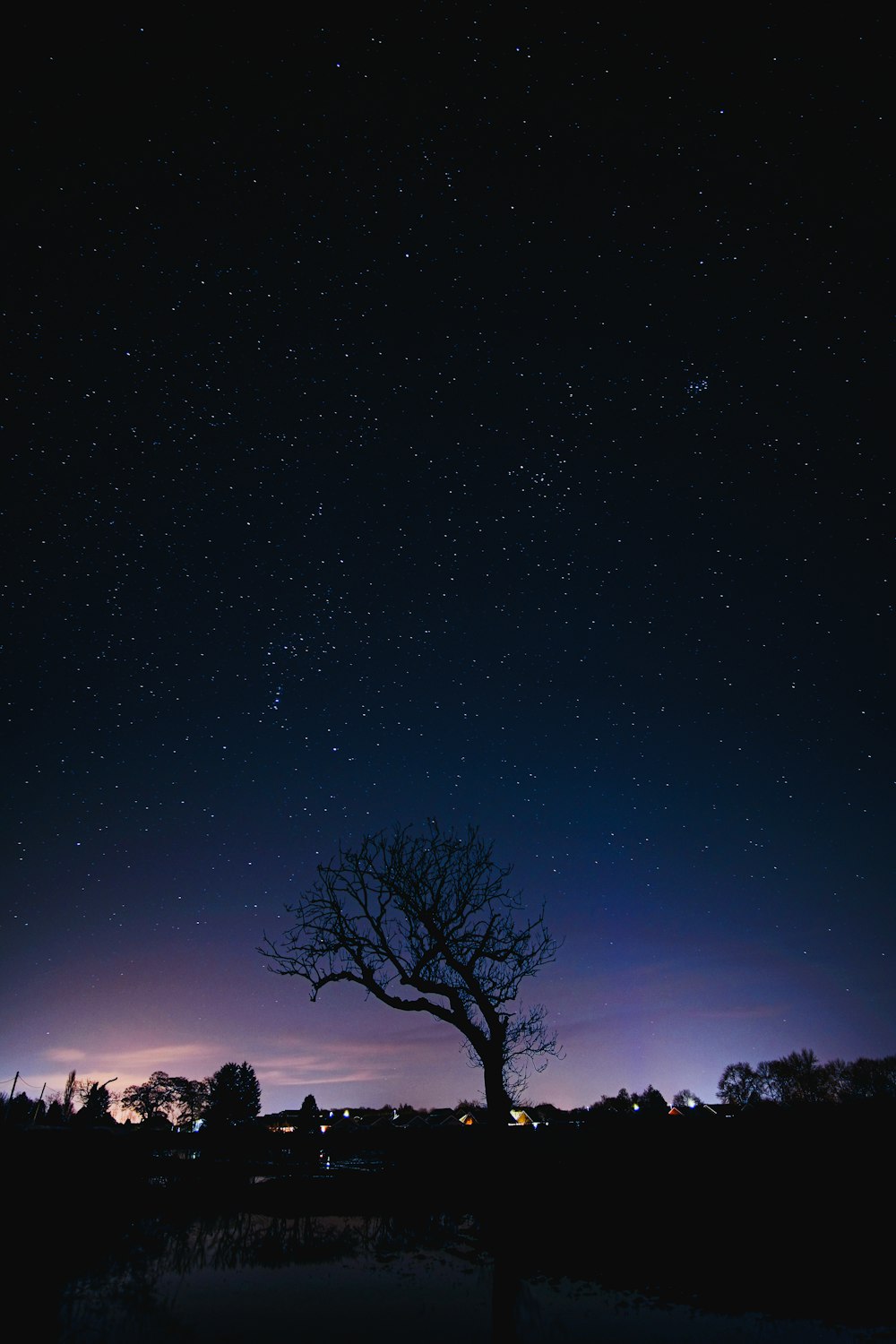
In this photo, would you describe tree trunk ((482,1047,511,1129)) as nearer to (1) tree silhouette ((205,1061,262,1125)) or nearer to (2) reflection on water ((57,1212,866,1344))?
(2) reflection on water ((57,1212,866,1344))

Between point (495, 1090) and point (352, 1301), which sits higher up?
point (495, 1090)

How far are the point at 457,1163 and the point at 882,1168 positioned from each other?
31.5 feet

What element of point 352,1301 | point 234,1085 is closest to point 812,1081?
point 234,1085

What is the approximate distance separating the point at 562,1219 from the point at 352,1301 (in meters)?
6.21

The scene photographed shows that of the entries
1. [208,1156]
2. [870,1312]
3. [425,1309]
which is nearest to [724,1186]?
[870,1312]

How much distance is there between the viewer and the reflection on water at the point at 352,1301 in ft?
19.1

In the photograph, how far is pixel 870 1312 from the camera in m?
6.49

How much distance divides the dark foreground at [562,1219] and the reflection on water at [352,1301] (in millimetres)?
102

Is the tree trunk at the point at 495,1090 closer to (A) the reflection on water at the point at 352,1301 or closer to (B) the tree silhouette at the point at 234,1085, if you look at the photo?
(A) the reflection on water at the point at 352,1301

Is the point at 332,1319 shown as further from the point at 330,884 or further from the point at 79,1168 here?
the point at 330,884

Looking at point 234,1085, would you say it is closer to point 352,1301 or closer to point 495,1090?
point 495,1090

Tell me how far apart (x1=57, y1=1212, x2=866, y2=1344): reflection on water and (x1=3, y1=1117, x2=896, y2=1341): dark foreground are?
0.34 feet

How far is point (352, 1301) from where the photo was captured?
6715 mm

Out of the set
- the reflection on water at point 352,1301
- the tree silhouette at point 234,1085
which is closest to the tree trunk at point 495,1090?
the reflection on water at point 352,1301
